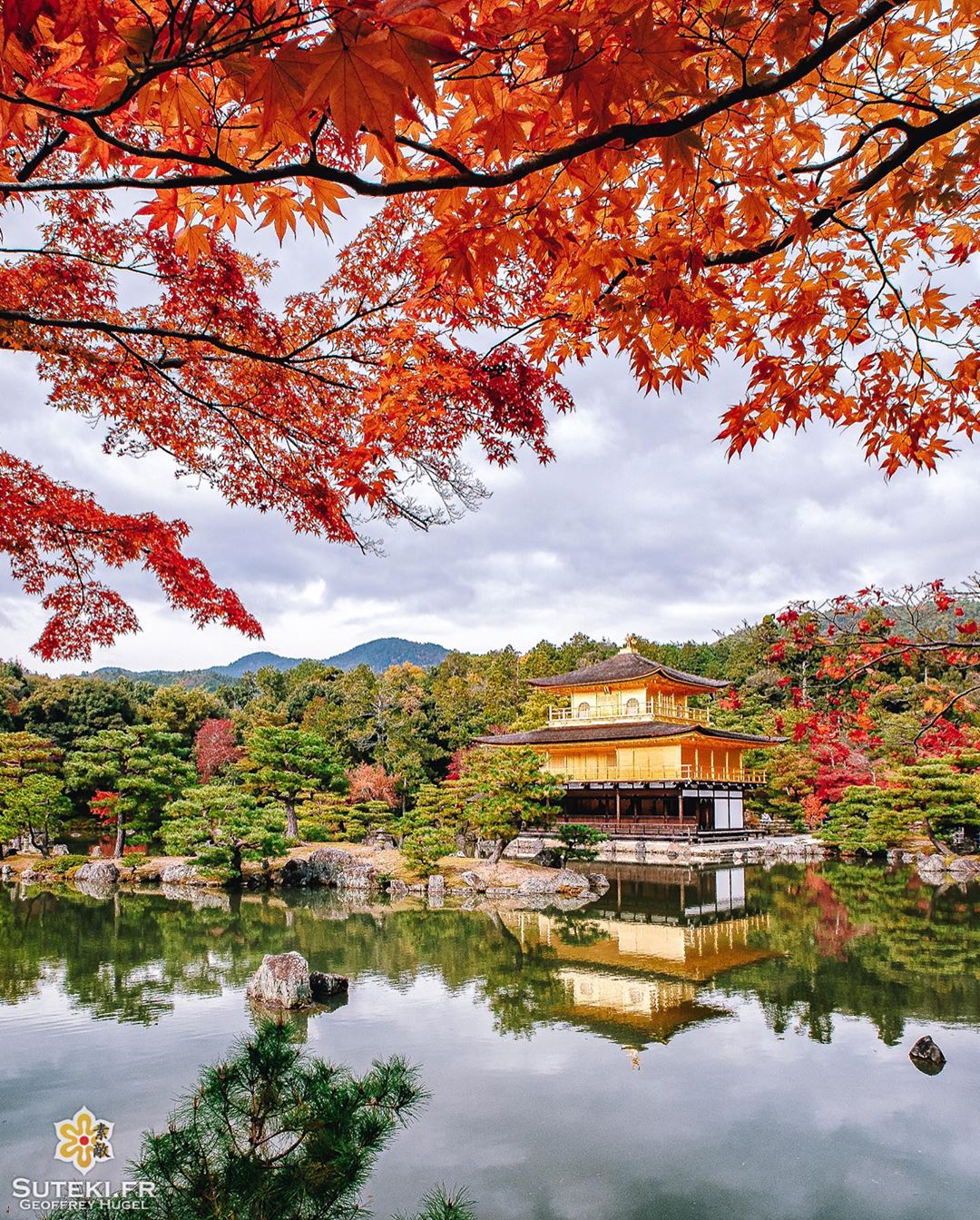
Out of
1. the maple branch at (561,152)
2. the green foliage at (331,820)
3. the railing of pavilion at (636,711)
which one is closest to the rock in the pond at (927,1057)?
the maple branch at (561,152)

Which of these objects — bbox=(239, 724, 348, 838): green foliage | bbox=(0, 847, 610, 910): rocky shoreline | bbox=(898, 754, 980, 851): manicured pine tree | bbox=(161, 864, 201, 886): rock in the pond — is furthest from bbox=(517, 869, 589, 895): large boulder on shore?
bbox=(898, 754, 980, 851): manicured pine tree

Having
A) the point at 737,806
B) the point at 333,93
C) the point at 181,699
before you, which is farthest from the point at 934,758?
the point at 181,699

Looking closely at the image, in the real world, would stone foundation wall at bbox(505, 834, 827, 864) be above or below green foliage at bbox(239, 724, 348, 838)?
below

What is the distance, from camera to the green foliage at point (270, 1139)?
2.06m

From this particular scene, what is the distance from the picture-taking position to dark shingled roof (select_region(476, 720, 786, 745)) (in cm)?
2080

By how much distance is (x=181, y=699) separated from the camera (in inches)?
1080

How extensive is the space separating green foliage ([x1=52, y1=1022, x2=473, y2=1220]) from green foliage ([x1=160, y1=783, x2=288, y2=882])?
463 inches

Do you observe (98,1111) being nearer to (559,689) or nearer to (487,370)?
(487,370)

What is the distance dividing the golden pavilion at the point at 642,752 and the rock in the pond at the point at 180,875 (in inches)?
337

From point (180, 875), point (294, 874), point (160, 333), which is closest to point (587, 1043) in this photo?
point (160, 333)

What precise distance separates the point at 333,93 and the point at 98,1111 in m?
5.29

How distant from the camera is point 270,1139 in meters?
2.25

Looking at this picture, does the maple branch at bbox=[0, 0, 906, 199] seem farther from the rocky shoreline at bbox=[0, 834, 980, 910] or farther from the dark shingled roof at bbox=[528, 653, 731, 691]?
the dark shingled roof at bbox=[528, 653, 731, 691]

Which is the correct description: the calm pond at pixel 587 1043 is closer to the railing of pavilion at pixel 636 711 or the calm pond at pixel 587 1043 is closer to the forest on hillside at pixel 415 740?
the forest on hillside at pixel 415 740
